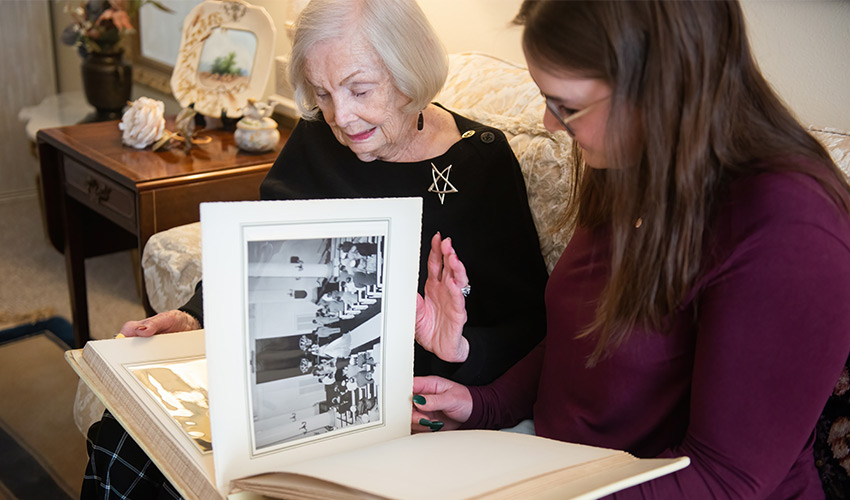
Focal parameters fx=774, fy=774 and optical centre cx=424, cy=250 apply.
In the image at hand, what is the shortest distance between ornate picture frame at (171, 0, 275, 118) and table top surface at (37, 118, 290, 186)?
4.8 inches

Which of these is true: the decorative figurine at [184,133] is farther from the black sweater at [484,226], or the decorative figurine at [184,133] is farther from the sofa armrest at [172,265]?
the black sweater at [484,226]

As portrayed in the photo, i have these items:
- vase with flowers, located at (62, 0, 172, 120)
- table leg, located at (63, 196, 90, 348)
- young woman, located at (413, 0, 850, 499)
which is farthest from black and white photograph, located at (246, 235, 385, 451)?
vase with flowers, located at (62, 0, 172, 120)

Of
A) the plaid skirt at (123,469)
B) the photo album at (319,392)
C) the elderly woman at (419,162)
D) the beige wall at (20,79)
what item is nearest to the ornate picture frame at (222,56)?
the elderly woman at (419,162)

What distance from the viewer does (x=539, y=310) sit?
1.34 metres

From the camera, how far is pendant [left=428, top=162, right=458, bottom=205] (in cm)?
136

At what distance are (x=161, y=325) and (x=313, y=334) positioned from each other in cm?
47

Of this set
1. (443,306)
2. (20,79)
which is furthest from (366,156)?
(20,79)

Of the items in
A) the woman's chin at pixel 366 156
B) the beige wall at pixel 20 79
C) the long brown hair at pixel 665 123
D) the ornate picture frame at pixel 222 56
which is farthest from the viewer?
the beige wall at pixel 20 79

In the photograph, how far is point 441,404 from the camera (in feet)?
3.57

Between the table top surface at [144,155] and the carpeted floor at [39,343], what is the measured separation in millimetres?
668

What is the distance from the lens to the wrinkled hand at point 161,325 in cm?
116

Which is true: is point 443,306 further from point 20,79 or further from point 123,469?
point 20,79

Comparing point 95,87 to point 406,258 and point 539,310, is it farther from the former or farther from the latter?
point 406,258

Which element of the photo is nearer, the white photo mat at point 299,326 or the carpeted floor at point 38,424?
the white photo mat at point 299,326
